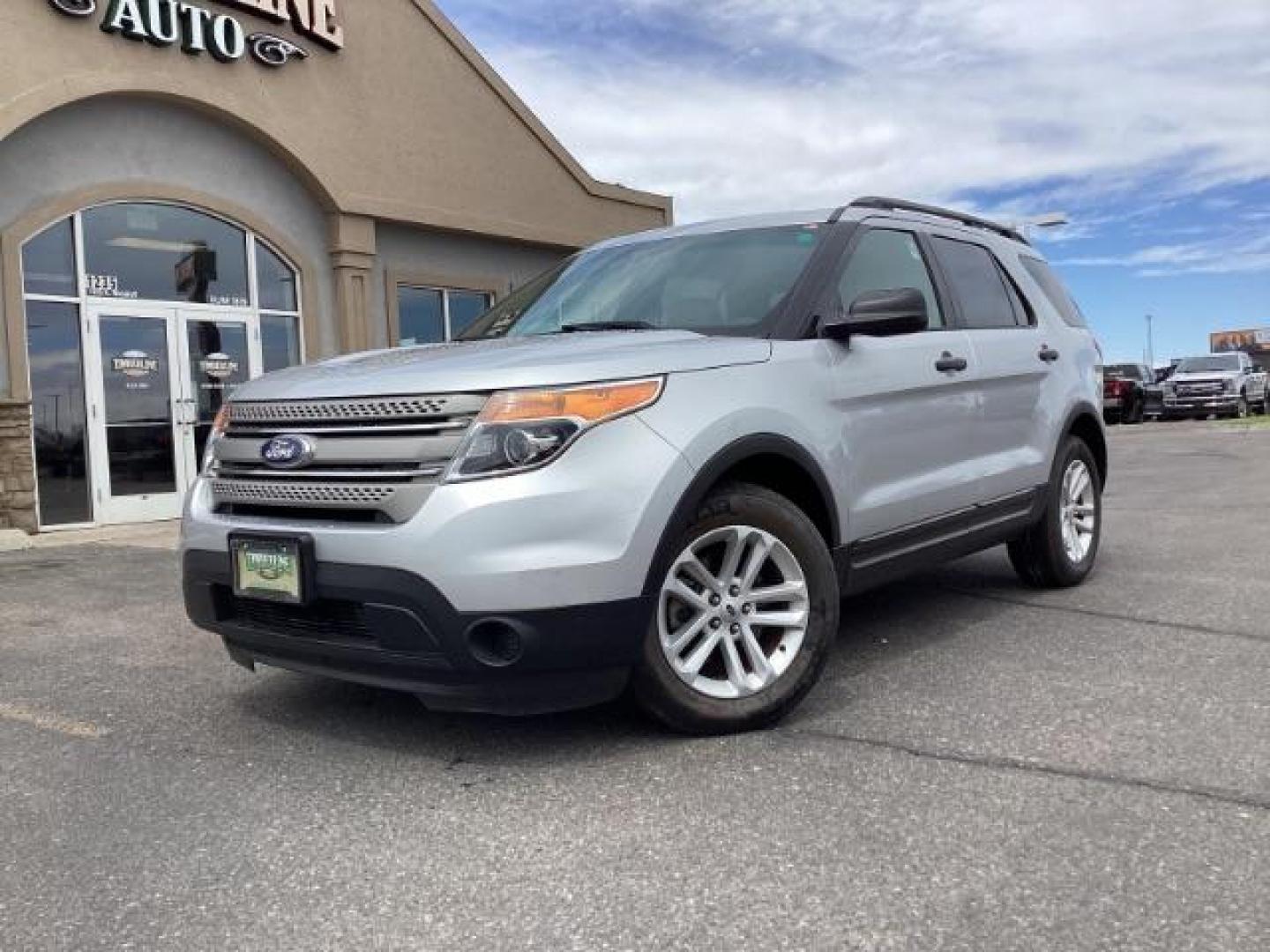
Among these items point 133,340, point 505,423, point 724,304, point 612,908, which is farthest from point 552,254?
point 612,908

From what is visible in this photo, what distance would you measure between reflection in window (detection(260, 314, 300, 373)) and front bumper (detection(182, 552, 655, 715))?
9.09 metres

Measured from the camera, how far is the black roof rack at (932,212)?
461 centimetres

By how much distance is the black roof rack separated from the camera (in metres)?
4.61

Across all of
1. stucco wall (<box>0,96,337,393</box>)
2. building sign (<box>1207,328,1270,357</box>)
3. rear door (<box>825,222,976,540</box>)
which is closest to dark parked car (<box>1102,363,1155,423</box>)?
stucco wall (<box>0,96,337,393</box>)

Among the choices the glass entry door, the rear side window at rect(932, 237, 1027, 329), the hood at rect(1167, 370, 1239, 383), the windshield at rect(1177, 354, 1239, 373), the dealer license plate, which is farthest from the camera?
the windshield at rect(1177, 354, 1239, 373)

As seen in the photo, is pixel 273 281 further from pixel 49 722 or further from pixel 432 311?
pixel 49 722

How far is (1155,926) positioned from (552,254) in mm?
13790

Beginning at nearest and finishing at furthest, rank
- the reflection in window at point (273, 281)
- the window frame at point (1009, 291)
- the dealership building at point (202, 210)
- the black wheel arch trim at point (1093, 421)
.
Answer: the window frame at point (1009, 291) < the black wheel arch trim at point (1093, 421) < the dealership building at point (202, 210) < the reflection in window at point (273, 281)

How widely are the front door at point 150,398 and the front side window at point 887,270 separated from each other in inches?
313

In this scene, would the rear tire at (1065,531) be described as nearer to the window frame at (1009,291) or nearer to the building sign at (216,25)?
the window frame at (1009,291)

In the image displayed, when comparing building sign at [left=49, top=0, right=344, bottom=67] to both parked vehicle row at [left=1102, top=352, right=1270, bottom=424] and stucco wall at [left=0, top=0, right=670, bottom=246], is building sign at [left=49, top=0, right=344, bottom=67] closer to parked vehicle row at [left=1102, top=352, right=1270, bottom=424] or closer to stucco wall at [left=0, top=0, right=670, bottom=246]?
stucco wall at [left=0, top=0, right=670, bottom=246]

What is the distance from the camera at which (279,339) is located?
39.7 ft

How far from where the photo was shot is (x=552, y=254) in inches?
605

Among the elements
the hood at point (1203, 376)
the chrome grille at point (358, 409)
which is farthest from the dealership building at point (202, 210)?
the hood at point (1203, 376)
